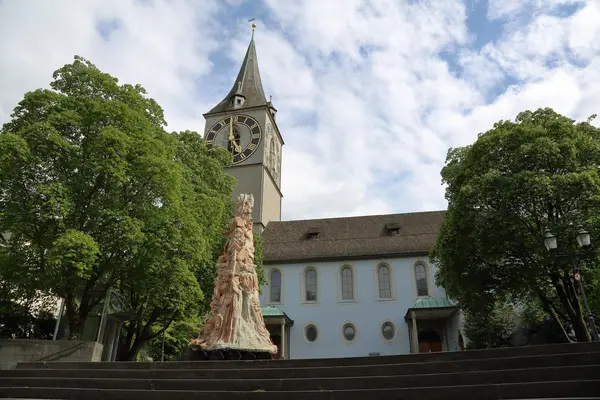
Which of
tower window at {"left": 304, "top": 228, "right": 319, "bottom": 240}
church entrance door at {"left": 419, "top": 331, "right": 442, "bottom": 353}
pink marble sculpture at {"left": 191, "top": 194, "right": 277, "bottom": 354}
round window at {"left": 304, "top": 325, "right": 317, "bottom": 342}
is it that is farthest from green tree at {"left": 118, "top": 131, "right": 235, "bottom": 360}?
church entrance door at {"left": 419, "top": 331, "right": 442, "bottom": 353}

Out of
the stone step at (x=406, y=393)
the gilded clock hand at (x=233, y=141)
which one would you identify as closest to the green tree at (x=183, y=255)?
the stone step at (x=406, y=393)

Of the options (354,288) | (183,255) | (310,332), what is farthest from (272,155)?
(183,255)

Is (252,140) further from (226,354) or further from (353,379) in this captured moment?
(353,379)

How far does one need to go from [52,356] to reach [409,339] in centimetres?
2262

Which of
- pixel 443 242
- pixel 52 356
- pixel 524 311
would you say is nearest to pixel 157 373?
pixel 52 356

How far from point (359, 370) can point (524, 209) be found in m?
11.3

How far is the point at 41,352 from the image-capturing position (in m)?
14.5

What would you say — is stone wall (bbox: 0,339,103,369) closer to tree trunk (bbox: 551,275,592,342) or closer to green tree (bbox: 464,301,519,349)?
tree trunk (bbox: 551,275,592,342)

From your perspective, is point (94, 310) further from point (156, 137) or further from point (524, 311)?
point (524, 311)

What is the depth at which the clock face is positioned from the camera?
139 ft

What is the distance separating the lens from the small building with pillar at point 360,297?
30.7 m

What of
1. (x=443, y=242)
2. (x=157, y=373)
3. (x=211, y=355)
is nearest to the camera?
(x=157, y=373)

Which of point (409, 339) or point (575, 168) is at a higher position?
point (575, 168)

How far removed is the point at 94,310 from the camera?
18.3m
